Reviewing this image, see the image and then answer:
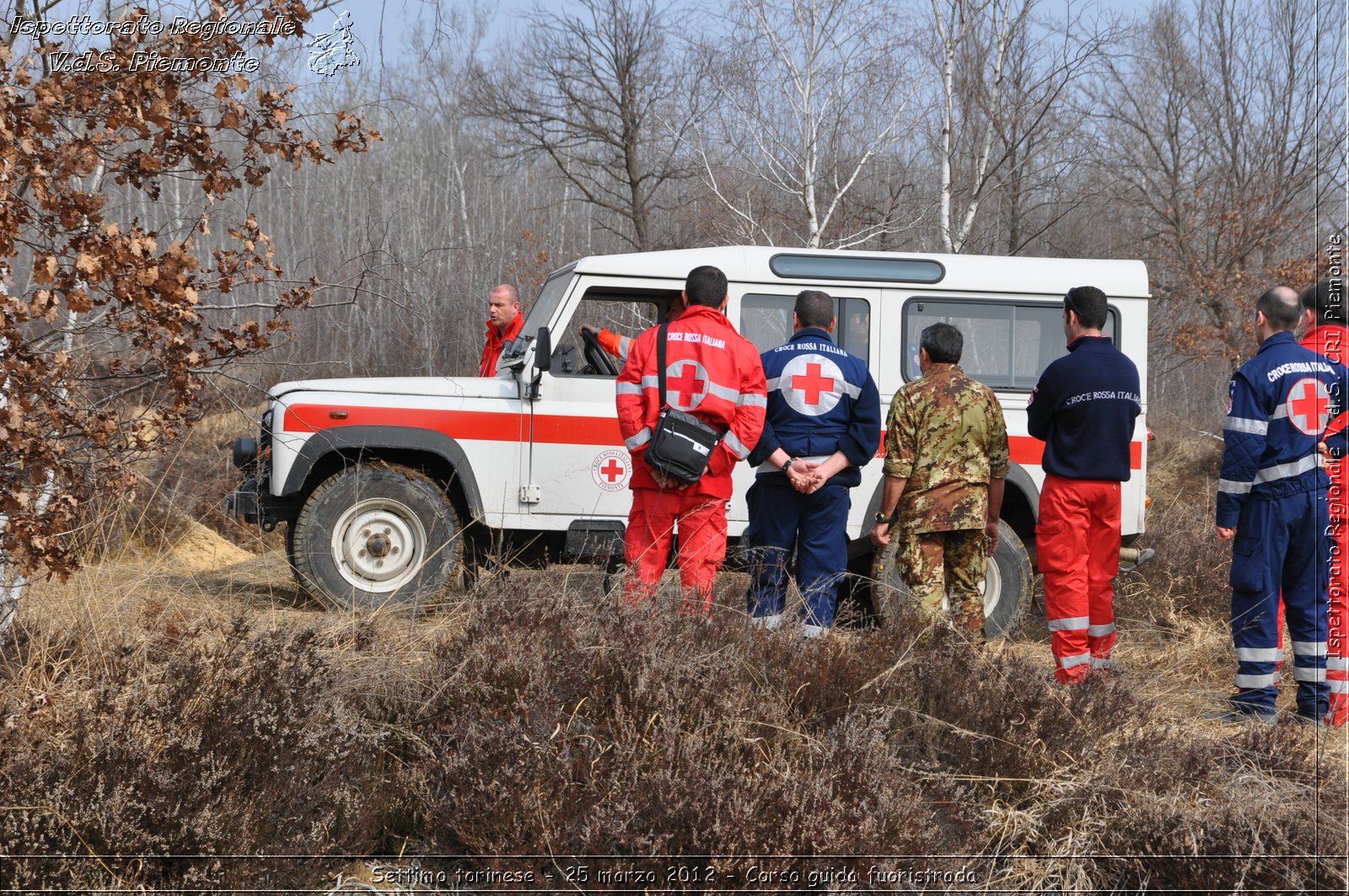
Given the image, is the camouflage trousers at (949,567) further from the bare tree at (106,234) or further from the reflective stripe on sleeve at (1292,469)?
the bare tree at (106,234)

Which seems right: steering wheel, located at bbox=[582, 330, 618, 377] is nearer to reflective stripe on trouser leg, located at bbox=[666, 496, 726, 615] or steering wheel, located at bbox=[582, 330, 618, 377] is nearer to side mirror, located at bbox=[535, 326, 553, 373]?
side mirror, located at bbox=[535, 326, 553, 373]

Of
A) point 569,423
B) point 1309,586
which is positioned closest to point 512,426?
point 569,423

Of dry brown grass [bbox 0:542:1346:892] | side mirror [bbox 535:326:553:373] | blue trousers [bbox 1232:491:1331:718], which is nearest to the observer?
dry brown grass [bbox 0:542:1346:892]

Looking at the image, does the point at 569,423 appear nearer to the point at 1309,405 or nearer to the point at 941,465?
the point at 941,465

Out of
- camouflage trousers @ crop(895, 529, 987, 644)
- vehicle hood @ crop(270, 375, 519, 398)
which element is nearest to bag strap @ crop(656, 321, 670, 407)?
camouflage trousers @ crop(895, 529, 987, 644)

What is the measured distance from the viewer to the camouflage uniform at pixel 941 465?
5.15m

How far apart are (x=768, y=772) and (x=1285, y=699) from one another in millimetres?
3067

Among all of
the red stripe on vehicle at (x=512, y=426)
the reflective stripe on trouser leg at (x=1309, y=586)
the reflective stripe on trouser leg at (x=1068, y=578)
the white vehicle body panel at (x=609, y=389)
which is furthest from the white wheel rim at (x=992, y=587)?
the reflective stripe on trouser leg at (x=1309, y=586)

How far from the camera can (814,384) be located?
514 cm

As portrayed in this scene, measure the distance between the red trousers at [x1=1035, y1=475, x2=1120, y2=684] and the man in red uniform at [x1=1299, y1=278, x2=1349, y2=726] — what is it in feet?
2.87

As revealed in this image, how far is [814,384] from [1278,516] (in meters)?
2.04

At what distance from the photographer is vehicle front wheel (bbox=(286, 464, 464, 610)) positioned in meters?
6.09

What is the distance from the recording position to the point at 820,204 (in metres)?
17.0

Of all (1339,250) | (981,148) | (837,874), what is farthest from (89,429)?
(981,148)
